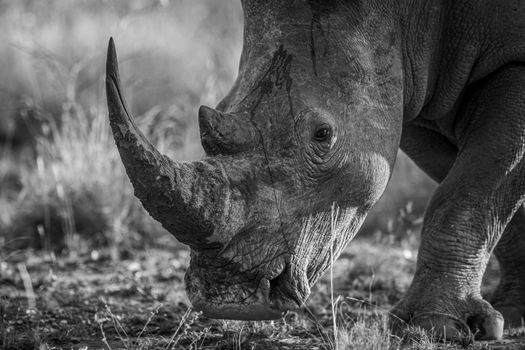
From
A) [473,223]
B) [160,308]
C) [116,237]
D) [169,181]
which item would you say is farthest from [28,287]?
[473,223]

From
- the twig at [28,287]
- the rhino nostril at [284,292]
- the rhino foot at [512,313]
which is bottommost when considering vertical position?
the twig at [28,287]

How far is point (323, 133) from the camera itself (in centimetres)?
410

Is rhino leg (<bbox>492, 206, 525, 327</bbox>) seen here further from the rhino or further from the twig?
the twig

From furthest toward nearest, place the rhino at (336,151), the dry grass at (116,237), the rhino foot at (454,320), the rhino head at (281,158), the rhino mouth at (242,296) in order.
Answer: the dry grass at (116,237), the rhino foot at (454,320), the rhino mouth at (242,296), the rhino at (336,151), the rhino head at (281,158)

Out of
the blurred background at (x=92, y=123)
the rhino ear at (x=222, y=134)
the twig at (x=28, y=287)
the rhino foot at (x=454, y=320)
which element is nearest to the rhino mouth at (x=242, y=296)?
the rhino ear at (x=222, y=134)

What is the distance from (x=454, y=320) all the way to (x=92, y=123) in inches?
175

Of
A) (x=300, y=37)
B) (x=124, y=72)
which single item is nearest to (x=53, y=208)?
(x=300, y=37)

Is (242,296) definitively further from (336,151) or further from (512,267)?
(512,267)

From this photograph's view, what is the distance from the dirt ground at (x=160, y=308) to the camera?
4.41 m

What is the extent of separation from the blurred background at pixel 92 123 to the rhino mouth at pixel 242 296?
6.18 ft

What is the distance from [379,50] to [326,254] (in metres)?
0.96

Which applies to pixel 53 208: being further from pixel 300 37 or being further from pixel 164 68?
pixel 164 68

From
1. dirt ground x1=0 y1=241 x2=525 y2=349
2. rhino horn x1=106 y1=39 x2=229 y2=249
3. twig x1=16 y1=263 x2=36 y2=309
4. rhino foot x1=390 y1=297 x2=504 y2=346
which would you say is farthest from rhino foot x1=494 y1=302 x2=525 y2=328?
twig x1=16 y1=263 x2=36 y2=309

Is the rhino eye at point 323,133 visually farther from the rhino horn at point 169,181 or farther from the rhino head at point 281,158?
the rhino horn at point 169,181
